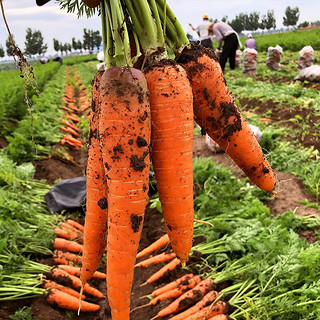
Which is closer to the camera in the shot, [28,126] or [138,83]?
[138,83]

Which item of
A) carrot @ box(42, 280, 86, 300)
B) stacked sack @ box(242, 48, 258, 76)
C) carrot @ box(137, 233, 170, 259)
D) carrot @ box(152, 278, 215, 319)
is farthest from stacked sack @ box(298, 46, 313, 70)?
carrot @ box(42, 280, 86, 300)

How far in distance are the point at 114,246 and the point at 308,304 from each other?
1.73m

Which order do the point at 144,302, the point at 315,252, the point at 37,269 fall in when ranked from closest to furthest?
the point at 315,252, the point at 144,302, the point at 37,269

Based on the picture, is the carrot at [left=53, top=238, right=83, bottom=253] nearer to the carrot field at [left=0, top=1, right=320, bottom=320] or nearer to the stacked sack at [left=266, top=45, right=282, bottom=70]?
the carrot field at [left=0, top=1, right=320, bottom=320]

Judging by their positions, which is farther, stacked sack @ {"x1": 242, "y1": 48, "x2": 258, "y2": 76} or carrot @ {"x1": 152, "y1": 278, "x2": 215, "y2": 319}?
stacked sack @ {"x1": 242, "y1": 48, "x2": 258, "y2": 76}

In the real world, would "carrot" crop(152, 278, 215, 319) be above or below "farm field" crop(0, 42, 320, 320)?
below

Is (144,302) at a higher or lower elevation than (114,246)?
lower

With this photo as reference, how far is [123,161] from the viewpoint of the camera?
1.47 metres

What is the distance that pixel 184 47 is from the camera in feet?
4.76

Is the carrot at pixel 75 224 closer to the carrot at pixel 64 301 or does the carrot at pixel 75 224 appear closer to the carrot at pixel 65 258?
the carrot at pixel 65 258

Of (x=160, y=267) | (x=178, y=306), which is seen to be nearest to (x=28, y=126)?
(x=160, y=267)

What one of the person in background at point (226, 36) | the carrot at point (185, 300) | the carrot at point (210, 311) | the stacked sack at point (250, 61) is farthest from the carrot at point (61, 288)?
the stacked sack at point (250, 61)

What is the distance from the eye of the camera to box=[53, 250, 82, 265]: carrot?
359 centimetres

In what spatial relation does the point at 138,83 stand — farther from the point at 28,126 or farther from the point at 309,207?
the point at 28,126
